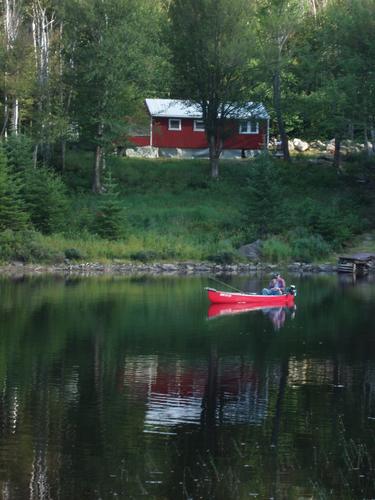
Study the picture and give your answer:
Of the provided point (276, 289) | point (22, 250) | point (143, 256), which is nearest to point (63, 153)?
point (22, 250)

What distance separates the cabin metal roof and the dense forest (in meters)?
0.81

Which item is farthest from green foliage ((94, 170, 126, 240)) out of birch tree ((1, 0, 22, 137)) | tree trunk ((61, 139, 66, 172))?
tree trunk ((61, 139, 66, 172))

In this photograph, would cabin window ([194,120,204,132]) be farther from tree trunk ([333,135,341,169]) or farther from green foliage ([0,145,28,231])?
green foliage ([0,145,28,231])

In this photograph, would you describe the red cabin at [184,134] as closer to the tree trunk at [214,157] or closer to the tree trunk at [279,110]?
the tree trunk at [279,110]

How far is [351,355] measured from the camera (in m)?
33.2

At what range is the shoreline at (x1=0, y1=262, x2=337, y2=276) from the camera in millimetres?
58781

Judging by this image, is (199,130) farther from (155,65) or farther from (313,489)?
(313,489)

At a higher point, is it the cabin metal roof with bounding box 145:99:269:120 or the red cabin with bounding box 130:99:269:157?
the cabin metal roof with bounding box 145:99:269:120

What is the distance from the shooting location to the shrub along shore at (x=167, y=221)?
6044cm

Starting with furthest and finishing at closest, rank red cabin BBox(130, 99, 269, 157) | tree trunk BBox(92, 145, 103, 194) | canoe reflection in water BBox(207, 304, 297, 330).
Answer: red cabin BBox(130, 99, 269, 157)
tree trunk BBox(92, 145, 103, 194)
canoe reflection in water BBox(207, 304, 297, 330)

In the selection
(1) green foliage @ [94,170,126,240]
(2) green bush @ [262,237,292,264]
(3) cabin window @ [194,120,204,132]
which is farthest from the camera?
(3) cabin window @ [194,120,204,132]

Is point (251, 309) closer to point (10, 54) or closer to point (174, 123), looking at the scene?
point (10, 54)

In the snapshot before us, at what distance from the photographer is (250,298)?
45.3 metres

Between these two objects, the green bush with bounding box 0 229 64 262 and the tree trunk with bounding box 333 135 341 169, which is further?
the tree trunk with bounding box 333 135 341 169
